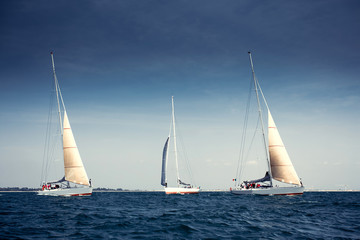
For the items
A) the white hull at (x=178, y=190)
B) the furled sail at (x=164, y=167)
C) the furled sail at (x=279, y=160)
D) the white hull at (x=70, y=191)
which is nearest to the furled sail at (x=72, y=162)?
the white hull at (x=70, y=191)

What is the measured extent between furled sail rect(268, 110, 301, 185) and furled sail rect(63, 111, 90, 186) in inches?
1337

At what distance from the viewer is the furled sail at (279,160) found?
1715 inches

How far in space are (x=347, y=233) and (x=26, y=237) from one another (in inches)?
669

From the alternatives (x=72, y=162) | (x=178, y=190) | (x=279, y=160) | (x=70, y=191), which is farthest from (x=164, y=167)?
(x=279, y=160)

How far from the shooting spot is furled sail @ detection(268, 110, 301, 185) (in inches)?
1715

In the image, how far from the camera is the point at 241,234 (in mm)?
13555

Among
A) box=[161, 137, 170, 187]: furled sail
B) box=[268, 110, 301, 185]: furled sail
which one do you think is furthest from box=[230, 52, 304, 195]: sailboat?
box=[161, 137, 170, 187]: furled sail

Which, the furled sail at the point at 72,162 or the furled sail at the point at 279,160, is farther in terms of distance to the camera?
the furled sail at the point at 72,162

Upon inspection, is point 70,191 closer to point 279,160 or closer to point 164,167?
point 164,167

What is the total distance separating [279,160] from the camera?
4462cm

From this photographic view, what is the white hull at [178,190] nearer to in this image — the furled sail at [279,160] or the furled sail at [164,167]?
the furled sail at [164,167]

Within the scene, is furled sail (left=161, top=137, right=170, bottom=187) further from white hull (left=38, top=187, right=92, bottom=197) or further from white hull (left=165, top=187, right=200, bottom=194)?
white hull (left=38, top=187, right=92, bottom=197)

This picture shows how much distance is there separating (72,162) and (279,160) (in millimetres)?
37417

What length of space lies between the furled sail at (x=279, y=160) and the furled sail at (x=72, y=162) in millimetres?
33957
